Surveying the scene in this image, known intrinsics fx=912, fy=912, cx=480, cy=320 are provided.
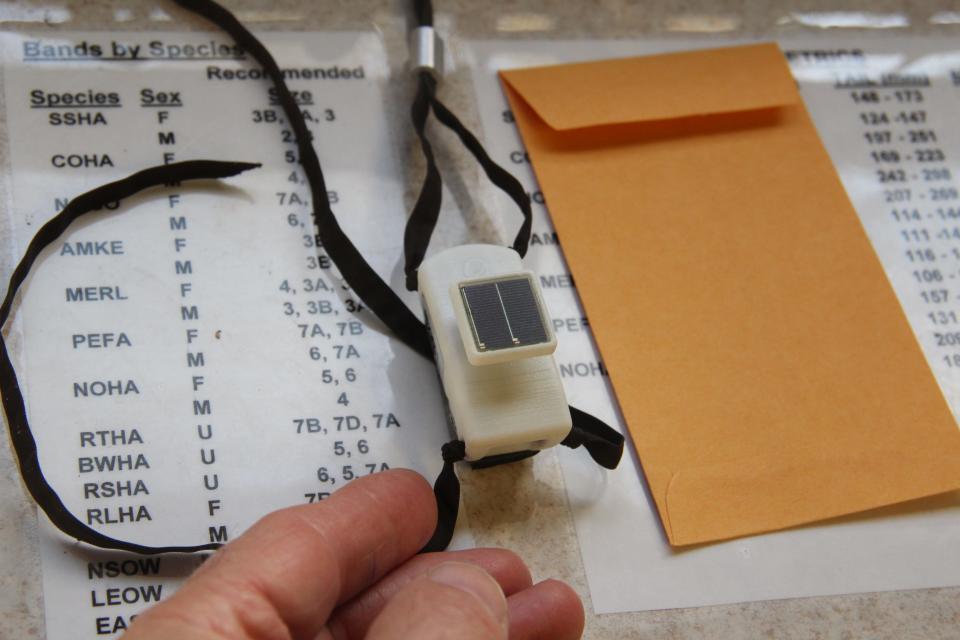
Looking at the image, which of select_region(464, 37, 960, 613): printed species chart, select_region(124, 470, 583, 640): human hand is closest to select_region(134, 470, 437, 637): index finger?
select_region(124, 470, 583, 640): human hand

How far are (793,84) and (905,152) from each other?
0.32 feet

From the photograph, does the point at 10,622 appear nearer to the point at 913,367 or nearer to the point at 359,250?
the point at 359,250

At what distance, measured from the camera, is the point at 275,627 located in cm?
37

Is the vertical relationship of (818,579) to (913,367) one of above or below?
below

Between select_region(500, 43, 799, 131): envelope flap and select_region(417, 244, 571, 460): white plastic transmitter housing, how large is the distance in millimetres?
191

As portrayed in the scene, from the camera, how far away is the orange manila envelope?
0.53 metres

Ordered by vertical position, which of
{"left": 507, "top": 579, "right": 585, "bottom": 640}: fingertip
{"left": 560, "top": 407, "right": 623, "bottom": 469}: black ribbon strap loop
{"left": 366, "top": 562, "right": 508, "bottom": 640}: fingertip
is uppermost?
{"left": 560, "top": 407, "right": 623, "bottom": 469}: black ribbon strap loop

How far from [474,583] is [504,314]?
0.44 ft

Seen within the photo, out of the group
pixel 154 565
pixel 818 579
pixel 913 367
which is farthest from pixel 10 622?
pixel 913 367

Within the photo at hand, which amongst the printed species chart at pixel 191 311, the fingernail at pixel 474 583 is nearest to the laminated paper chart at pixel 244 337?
the printed species chart at pixel 191 311

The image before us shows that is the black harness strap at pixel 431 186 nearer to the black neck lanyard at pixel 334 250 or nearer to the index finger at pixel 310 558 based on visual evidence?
the black neck lanyard at pixel 334 250

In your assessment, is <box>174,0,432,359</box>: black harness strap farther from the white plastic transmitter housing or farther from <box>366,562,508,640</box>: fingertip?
<box>366,562,508,640</box>: fingertip

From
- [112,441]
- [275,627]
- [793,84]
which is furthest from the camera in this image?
[793,84]

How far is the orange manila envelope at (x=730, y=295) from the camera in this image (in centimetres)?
53
